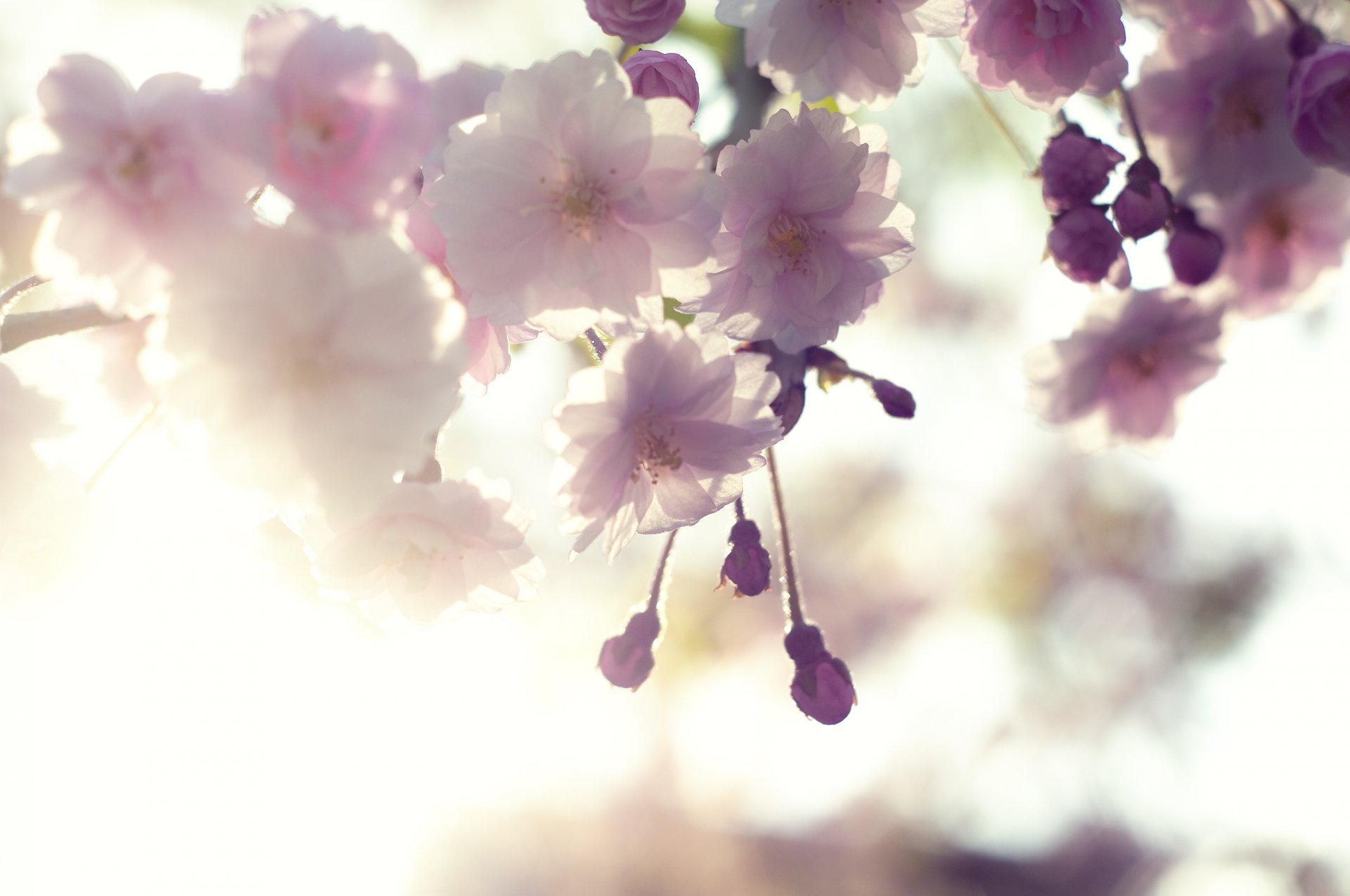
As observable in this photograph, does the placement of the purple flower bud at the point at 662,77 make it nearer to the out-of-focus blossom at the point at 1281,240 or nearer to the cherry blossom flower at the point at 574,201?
the cherry blossom flower at the point at 574,201

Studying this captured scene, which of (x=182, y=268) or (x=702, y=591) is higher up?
(x=702, y=591)

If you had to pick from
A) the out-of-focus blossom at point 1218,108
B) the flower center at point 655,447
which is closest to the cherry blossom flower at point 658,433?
the flower center at point 655,447

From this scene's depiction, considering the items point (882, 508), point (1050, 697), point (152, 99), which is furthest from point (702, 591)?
point (152, 99)

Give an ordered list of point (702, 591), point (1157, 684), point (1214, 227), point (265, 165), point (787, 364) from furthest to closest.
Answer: point (1157, 684)
point (702, 591)
point (1214, 227)
point (787, 364)
point (265, 165)

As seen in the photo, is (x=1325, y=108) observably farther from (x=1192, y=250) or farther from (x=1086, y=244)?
(x=1086, y=244)

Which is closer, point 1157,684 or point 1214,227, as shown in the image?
point 1214,227

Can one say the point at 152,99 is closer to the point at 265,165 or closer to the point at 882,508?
the point at 265,165

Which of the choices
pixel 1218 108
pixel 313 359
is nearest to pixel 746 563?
pixel 313 359

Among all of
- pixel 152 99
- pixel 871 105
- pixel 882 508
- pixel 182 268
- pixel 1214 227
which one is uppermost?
pixel 882 508
